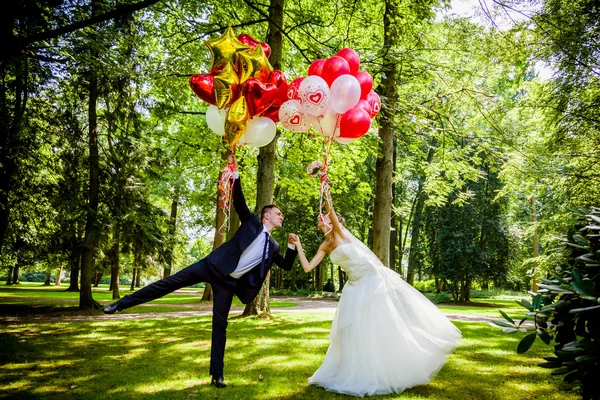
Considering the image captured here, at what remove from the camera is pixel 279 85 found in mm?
5383

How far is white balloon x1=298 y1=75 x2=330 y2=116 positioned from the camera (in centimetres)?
502

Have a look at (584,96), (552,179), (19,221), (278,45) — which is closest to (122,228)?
(19,221)

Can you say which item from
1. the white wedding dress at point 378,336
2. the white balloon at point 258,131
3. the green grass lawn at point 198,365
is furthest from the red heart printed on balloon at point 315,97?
the green grass lawn at point 198,365

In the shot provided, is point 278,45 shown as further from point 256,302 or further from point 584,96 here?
point 584,96

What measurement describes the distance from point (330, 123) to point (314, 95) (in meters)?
0.53

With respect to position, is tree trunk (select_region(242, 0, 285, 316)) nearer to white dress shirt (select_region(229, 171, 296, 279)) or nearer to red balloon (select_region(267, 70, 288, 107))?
red balloon (select_region(267, 70, 288, 107))

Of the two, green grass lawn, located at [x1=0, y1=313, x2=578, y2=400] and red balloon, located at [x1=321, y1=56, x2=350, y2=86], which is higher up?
red balloon, located at [x1=321, y1=56, x2=350, y2=86]

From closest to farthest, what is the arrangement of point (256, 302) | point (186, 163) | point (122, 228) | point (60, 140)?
1. point (256, 302)
2. point (60, 140)
3. point (122, 228)
4. point (186, 163)

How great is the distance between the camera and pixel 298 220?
27359 mm

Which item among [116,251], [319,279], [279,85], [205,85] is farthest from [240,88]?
[319,279]

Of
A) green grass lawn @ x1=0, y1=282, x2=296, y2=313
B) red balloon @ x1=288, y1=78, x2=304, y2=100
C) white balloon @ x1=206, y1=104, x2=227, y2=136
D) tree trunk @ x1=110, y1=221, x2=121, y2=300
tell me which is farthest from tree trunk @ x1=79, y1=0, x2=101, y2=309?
red balloon @ x1=288, y1=78, x2=304, y2=100

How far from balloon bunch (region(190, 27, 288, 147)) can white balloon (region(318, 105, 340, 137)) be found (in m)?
0.65

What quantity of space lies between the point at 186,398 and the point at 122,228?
1251cm

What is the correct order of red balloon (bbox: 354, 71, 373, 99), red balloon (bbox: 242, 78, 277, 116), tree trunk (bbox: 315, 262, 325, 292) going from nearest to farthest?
red balloon (bbox: 242, 78, 277, 116) → red balloon (bbox: 354, 71, 373, 99) → tree trunk (bbox: 315, 262, 325, 292)
